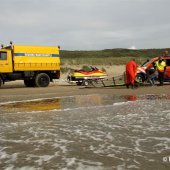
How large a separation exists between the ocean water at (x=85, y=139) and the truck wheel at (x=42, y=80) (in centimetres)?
1280

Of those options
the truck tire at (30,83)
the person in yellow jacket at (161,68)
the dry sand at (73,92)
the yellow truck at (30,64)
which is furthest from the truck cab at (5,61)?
the person in yellow jacket at (161,68)

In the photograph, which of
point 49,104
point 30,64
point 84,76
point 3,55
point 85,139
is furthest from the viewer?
point 84,76

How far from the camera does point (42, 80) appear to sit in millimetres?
23922

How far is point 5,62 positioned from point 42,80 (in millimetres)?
2743

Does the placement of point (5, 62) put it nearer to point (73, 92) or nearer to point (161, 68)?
point (73, 92)

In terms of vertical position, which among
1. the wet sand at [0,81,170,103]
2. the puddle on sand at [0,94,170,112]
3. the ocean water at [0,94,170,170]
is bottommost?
the ocean water at [0,94,170,170]

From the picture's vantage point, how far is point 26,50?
74.2 ft

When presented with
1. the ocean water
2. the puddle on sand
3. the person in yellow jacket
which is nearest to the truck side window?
the person in yellow jacket

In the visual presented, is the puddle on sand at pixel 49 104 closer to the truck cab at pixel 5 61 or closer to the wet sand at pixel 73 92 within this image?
the wet sand at pixel 73 92

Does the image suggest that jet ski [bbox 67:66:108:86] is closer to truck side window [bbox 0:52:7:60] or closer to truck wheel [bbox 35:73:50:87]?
truck wheel [bbox 35:73:50:87]

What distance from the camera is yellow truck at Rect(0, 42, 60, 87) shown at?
22297 millimetres

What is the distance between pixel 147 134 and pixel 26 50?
1639 cm

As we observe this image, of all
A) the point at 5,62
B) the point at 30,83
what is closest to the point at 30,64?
the point at 5,62

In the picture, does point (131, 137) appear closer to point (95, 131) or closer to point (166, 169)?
point (95, 131)
